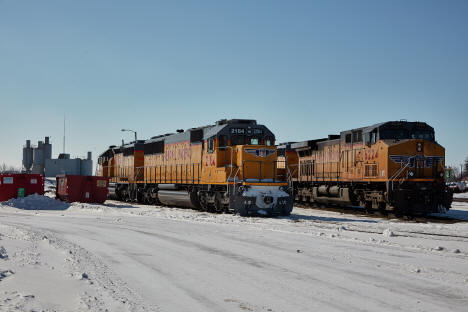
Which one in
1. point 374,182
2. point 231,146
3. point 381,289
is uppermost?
point 231,146

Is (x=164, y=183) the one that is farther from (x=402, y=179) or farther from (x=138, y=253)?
(x=138, y=253)

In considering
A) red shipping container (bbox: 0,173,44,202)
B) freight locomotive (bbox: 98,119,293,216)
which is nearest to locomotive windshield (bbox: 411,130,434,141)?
freight locomotive (bbox: 98,119,293,216)

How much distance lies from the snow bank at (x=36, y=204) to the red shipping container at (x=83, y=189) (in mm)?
3241

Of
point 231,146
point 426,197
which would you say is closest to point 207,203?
point 231,146

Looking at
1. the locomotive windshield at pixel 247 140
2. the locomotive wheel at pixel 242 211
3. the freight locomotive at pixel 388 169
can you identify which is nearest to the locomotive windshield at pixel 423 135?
the freight locomotive at pixel 388 169

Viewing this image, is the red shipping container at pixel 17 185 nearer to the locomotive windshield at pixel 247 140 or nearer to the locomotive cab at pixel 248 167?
the locomotive cab at pixel 248 167

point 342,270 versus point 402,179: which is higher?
point 402,179

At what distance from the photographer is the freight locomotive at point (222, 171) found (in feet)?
61.8

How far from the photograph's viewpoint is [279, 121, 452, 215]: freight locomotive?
1984cm

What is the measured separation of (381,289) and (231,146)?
46.1 ft

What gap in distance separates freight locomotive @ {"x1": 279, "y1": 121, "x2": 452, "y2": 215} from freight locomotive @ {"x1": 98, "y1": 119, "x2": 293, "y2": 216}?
4.99 ft

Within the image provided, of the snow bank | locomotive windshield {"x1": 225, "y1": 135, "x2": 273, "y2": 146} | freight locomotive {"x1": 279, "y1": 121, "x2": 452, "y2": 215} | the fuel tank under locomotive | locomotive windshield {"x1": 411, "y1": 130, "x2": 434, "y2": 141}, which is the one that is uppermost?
locomotive windshield {"x1": 411, "y1": 130, "x2": 434, "y2": 141}

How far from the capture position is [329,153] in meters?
25.7

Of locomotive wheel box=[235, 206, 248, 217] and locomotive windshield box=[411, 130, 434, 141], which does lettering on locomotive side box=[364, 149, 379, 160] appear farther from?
locomotive wheel box=[235, 206, 248, 217]
